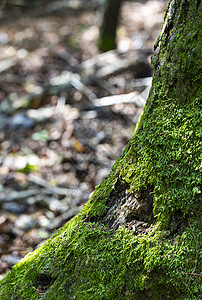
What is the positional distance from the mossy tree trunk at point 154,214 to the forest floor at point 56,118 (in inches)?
67.1

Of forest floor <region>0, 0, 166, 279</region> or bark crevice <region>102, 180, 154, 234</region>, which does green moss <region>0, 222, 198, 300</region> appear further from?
forest floor <region>0, 0, 166, 279</region>

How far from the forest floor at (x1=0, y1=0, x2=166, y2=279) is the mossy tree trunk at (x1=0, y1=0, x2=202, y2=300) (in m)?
1.70

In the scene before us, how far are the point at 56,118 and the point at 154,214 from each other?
4532mm

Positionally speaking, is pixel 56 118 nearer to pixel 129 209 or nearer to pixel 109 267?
pixel 129 209

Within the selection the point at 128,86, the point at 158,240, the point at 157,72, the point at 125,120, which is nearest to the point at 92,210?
the point at 158,240

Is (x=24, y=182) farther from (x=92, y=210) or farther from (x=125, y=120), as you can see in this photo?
(x=92, y=210)

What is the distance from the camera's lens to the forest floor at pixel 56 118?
3.99m

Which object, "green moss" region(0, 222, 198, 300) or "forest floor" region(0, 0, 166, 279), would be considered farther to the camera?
"forest floor" region(0, 0, 166, 279)

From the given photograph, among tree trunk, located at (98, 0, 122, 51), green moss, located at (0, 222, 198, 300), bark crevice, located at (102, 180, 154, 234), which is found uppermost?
tree trunk, located at (98, 0, 122, 51)

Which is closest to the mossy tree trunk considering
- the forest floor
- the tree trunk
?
the forest floor

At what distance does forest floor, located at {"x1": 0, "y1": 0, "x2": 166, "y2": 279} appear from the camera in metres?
3.99

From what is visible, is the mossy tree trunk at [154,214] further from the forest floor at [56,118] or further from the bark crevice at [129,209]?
the forest floor at [56,118]

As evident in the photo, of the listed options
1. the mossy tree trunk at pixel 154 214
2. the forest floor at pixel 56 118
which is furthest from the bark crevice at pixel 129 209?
the forest floor at pixel 56 118

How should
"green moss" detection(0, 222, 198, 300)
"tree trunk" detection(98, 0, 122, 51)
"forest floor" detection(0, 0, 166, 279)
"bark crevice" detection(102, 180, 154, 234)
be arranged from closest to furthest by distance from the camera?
"green moss" detection(0, 222, 198, 300), "bark crevice" detection(102, 180, 154, 234), "forest floor" detection(0, 0, 166, 279), "tree trunk" detection(98, 0, 122, 51)
